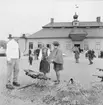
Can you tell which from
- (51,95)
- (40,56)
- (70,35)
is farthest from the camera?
(40,56)

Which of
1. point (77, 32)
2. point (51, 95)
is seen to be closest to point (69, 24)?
point (77, 32)

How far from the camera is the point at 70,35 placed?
1604mm

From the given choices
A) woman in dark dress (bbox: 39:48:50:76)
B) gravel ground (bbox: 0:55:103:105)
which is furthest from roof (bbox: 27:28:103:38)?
gravel ground (bbox: 0:55:103:105)

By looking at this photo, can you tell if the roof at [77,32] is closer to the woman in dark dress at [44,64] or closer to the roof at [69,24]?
the roof at [69,24]

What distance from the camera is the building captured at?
157 cm

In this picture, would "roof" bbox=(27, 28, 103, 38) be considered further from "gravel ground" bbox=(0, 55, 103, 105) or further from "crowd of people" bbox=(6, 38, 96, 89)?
"gravel ground" bbox=(0, 55, 103, 105)

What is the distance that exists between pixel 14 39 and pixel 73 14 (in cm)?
71

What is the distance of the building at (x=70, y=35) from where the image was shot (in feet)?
5.16

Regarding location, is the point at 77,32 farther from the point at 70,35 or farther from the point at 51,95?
the point at 51,95

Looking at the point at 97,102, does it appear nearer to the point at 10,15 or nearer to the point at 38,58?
the point at 38,58

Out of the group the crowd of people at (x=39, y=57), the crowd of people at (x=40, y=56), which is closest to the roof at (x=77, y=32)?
the crowd of people at (x=40, y=56)

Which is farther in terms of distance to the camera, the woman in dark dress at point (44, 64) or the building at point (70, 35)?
the woman in dark dress at point (44, 64)

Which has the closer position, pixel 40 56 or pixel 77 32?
pixel 77 32

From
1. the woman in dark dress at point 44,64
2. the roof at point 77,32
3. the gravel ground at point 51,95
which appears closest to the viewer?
the gravel ground at point 51,95
